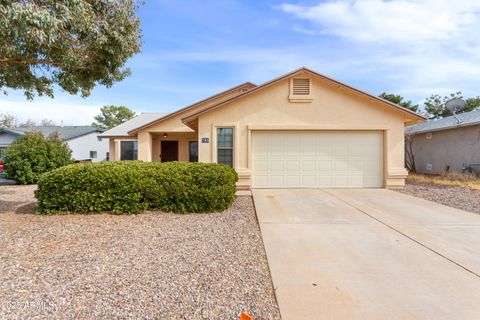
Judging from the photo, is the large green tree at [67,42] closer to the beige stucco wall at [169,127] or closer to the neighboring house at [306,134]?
the neighboring house at [306,134]

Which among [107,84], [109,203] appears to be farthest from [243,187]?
[107,84]

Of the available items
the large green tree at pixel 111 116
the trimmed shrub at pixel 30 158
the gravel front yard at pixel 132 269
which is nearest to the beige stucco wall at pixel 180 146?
the trimmed shrub at pixel 30 158

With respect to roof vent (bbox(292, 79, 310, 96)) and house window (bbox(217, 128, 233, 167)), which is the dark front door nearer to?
house window (bbox(217, 128, 233, 167))

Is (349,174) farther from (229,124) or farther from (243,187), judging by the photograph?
A: (229,124)

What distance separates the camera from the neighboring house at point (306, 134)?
10.9 metres

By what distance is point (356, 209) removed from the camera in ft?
24.9

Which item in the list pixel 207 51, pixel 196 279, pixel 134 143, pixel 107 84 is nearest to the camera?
pixel 196 279

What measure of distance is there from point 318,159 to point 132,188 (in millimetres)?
7257

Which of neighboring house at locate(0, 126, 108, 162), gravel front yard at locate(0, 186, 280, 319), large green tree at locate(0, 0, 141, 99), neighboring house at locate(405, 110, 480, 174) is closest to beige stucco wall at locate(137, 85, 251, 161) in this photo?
large green tree at locate(0, 0, 141, 99)

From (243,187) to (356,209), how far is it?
4.28 meters

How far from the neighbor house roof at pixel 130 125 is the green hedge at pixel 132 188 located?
11.5 metres

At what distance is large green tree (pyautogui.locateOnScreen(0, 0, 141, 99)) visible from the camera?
195 inches

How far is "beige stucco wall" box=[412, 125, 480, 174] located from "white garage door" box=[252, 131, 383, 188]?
805 centimetres

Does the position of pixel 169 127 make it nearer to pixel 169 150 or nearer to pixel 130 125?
pixel 169 150
